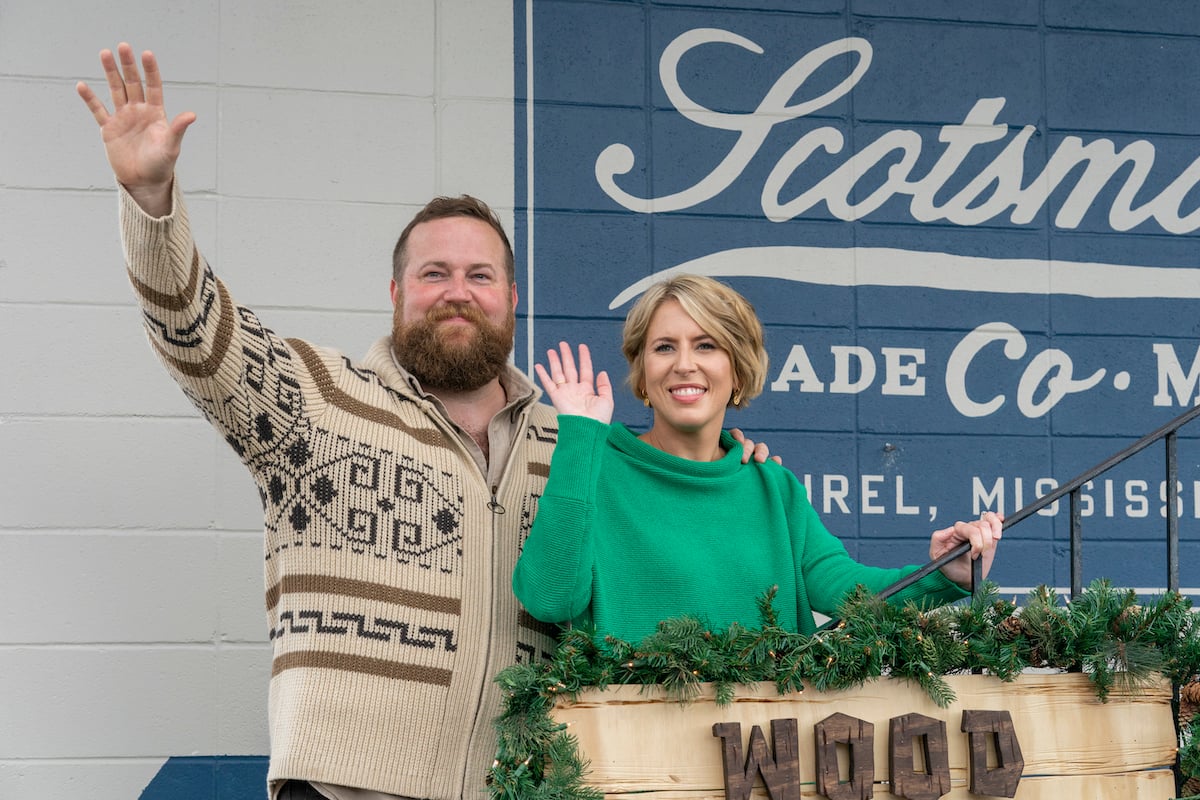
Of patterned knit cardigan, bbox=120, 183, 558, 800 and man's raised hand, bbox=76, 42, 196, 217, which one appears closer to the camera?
man's raised hand, bbox=76, 42, 196, 217

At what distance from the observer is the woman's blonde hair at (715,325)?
7.97 feet

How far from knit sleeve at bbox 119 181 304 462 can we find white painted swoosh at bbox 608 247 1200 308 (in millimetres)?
1509

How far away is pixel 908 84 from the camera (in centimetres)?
409

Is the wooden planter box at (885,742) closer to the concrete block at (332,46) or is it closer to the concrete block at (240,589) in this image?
the concrete block at (240,589)

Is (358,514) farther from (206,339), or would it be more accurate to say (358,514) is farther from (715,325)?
(715,325)

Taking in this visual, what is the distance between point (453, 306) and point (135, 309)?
129 centimetres

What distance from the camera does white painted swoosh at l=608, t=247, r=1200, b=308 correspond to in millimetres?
3957

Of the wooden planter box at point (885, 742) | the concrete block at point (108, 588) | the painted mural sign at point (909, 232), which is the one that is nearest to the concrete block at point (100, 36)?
the painted mural sign at point (909, 232)

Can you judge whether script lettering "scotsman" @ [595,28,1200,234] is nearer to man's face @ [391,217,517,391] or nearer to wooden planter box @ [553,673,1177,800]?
man's face @ [391,217,517,391]

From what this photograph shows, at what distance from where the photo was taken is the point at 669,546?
233 cm

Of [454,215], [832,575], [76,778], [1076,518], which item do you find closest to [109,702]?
[76,778]

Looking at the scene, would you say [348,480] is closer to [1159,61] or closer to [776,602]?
[776,602]

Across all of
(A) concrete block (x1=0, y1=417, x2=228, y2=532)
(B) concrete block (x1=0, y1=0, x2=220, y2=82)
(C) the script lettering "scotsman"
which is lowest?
(A) concrete block (x1=0, y1=417, x2=228, y2=532)

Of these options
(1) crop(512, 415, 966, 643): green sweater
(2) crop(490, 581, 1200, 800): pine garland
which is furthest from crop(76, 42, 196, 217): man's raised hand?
(2) crop(490, 581, 1200, 800): pine garland
